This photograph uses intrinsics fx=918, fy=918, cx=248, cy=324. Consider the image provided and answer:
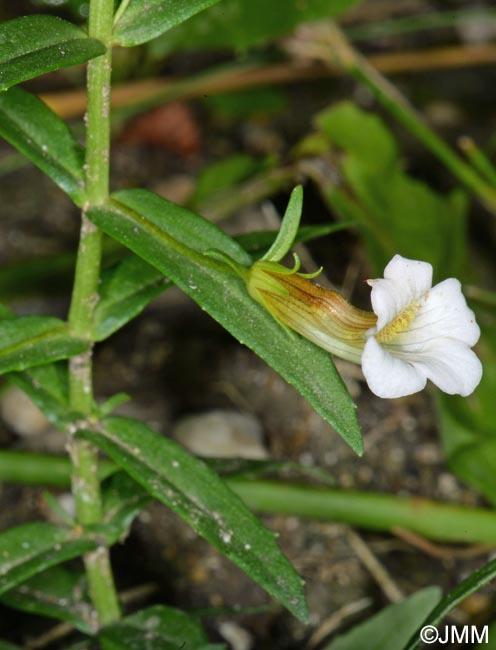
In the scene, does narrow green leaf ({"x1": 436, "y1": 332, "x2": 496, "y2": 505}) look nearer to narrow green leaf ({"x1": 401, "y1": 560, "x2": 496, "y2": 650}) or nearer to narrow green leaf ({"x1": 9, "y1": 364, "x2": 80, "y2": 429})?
narrow green leaf ({"x1": 401, "y1": 560, "x2": 496, "y2": 650})

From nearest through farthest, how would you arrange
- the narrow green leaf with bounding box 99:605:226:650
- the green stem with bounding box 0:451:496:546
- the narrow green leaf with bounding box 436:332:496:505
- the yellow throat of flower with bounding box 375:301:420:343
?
the yellow throat of flower with bounding box 375:301:420:343
the narrow green leaf with bounding box 99:605:226:650
the green stem with bounding box 0:451:496:546
the narrow green leaf with bounding box 436:332:496:505

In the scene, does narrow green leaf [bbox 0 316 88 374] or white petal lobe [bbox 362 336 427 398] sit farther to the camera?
narrow green leaf [bbox 0 316 88 374]

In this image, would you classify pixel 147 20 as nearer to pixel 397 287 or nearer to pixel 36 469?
pixel 397 287

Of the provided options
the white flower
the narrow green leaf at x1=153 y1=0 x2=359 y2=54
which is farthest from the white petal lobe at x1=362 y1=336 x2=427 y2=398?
the narrow green leaf at x1=153 y1=0 x2=359 y2=54

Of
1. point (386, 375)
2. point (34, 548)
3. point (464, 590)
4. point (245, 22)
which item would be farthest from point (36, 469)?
point (245, 22)

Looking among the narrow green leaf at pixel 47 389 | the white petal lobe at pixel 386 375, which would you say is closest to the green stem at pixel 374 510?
the narrow green leaf at pixel 47 389

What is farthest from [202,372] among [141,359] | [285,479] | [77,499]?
[77,499]
